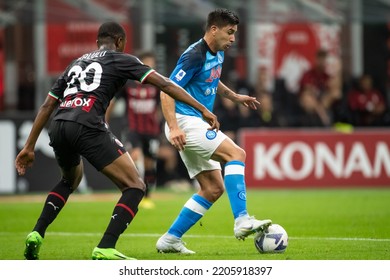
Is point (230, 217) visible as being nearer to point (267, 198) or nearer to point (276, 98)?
point (267, 198)

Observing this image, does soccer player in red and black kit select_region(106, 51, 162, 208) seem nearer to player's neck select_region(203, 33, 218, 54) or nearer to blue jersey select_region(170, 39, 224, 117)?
blue jersey select_region(170, 39, 224, 117)

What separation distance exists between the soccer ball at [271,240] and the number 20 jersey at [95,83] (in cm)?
174

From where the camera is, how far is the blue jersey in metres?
9.12

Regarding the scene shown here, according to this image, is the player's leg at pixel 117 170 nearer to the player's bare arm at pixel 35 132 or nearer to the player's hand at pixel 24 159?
the player's bare arm at pixel 35 132

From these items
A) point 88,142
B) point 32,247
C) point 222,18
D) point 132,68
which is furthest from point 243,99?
point 32,247

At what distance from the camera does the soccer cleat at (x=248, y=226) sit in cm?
878

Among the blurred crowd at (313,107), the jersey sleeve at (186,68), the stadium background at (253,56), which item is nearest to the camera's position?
the jersey sleeve at (186,68)

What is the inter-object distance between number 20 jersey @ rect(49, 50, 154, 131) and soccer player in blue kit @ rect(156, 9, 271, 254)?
54cm

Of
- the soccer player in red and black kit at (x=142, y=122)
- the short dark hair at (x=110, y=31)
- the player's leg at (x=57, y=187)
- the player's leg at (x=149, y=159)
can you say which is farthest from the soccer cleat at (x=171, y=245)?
the soccer player in red and black kit at (x=142, y=122)

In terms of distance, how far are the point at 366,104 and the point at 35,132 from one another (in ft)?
40.5

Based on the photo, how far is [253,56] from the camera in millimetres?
21078

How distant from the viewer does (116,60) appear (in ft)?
28.2

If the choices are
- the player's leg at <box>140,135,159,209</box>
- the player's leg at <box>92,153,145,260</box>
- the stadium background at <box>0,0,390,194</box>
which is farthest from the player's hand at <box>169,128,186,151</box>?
the stadium background at <box>0,0,390,194</box>
